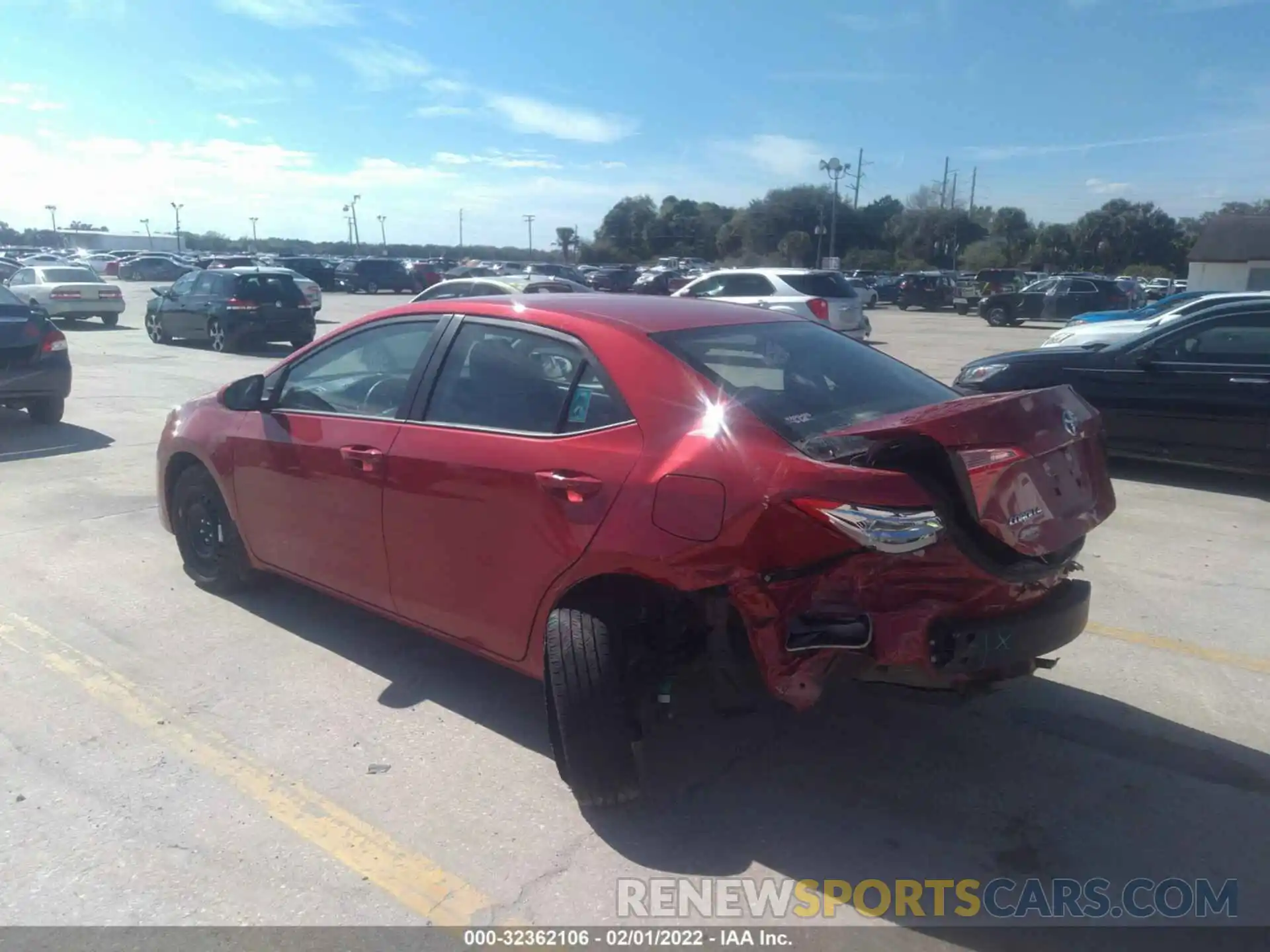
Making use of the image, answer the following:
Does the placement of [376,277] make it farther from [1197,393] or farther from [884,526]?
[884,526]

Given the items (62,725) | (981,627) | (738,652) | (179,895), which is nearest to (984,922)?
(981,627)

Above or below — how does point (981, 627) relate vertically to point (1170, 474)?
above

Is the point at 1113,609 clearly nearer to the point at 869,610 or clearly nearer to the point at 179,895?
the point at 869,610

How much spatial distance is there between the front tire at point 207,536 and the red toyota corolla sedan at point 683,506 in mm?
973

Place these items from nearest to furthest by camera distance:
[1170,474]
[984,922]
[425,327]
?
1. [984,922]
2. [425,327]
3. [1170,474]

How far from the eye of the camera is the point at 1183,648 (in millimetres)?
4910

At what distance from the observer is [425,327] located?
435 centimetres

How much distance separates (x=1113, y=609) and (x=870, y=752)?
2278 mm

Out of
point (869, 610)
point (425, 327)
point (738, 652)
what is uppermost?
point (425, 327)

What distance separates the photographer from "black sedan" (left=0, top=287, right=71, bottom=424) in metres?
9.70

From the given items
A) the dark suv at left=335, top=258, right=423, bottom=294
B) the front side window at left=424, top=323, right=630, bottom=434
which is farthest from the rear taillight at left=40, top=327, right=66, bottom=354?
the dark suv at left=335, top=258, right=423, bottom=294

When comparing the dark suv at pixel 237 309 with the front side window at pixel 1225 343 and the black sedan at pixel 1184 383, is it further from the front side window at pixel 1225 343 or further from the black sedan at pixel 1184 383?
the front side window at pixel 1225 343

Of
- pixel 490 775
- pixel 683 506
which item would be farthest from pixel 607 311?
pixel 490 775

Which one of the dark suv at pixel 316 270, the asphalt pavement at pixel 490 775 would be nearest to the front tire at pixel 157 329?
the asphalt pavement at pixel 490 775
